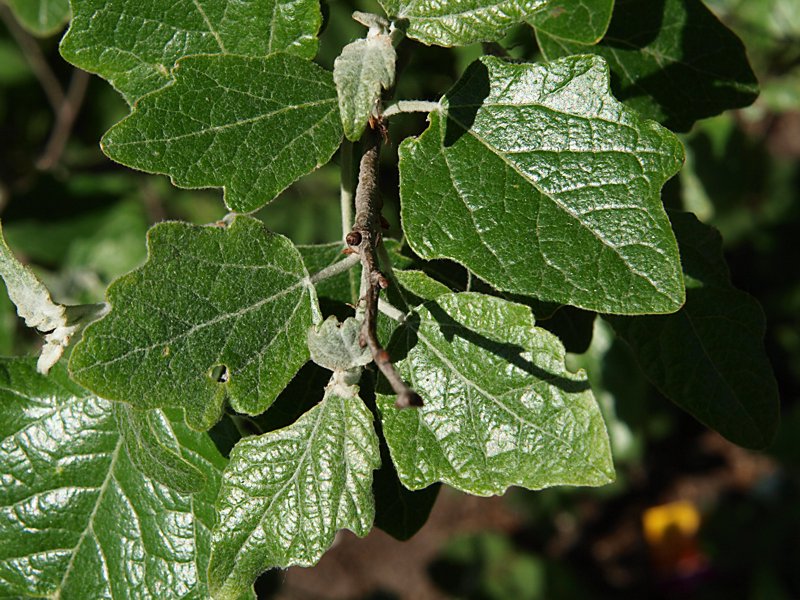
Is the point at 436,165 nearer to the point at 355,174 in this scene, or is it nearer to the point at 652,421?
the point at 355,174

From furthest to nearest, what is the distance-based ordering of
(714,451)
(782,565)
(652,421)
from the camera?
(714,451) → (652,421) → (782,565)

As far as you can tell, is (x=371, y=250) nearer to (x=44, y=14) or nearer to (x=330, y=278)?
(x=330, y=278)

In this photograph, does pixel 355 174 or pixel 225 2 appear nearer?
pixel 225 2

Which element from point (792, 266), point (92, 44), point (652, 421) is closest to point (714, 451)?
point (652, 421)

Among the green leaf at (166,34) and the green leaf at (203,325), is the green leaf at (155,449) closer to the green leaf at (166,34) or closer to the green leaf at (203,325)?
the green leaf at (203,325)

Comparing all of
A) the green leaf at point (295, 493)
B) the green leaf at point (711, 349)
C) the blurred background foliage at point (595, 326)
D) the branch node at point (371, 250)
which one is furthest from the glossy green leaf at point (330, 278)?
the blurred background foliage at point (595, 326)

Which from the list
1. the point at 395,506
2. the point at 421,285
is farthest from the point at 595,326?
the point at 421,285
